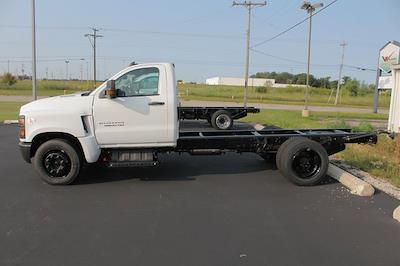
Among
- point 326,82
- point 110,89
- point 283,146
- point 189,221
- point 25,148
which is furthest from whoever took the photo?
point 326,82

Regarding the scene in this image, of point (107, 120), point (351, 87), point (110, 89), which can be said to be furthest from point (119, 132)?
point (351, 87)

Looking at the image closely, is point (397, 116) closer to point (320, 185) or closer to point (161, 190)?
point (320, 185)

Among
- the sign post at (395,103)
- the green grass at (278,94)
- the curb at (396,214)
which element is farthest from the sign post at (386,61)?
the green grass at (278,94)

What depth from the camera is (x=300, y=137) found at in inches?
333

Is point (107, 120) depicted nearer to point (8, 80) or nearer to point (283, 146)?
point (283, 146)

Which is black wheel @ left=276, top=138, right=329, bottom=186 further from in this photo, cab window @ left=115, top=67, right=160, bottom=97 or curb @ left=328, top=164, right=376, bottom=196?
cab window @ left=115, top=67, right=160, bottom=97

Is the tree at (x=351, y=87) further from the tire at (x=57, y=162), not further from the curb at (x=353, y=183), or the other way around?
the tire at (x=57, y=162)

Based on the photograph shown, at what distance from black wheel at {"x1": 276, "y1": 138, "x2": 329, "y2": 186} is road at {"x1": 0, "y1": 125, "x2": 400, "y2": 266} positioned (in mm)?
211

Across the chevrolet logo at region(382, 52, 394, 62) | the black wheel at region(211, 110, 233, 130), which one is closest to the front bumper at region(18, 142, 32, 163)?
the black wheel at region(211, 110, 233, 130)

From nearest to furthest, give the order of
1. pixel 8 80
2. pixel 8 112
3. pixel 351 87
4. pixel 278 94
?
1. pixel 8 112
2. pixel 8 80
3. pixel 278 94
4. pixel 351 87

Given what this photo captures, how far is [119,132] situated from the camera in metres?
7.84

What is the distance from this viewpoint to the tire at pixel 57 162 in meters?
7.70

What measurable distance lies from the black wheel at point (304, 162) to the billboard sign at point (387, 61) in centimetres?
2133

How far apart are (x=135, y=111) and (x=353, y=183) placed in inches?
159
